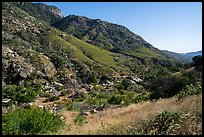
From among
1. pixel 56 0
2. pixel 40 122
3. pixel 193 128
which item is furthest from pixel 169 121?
pixel 40 122

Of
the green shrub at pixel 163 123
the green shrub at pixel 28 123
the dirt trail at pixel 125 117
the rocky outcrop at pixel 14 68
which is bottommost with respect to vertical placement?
the rocky outcrop at pixel 14 68

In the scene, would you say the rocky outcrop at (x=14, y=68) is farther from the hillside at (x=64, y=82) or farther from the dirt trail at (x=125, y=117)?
the dirt trail at (x=125, y=117)

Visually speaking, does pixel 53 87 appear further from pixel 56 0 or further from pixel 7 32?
pixel 56 0

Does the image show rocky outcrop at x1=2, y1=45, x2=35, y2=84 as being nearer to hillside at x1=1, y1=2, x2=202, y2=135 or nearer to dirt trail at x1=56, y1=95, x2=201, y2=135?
hillside at x1=1, y1=2, x2=202, y2=135

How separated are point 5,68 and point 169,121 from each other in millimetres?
82822

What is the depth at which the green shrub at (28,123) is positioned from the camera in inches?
408

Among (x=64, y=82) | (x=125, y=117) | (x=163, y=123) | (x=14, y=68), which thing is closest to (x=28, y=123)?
(x=125, y=117)

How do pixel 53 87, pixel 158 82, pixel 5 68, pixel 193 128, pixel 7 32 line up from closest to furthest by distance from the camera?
pixel 193 128, pixel 158 82, pixel 53 87, pixel 5 68, pixel 7 32

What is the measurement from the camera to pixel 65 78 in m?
91.3

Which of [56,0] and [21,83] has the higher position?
[56,0]

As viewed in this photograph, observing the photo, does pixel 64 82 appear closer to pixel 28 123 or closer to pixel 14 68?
pixel 14 68

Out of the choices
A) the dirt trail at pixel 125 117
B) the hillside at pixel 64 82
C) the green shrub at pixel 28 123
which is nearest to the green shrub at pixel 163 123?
the hillside at pixel 64 82

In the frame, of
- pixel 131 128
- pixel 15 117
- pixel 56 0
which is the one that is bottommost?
pixel 15 117

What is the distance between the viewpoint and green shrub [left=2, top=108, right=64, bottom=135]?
34.0 feet
